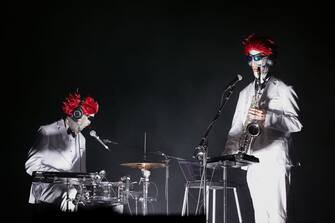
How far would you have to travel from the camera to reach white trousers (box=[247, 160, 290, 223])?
14.2ft

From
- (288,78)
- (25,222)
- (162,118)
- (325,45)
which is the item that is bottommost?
(25,222)

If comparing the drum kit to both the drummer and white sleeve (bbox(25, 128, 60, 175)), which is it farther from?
white sleeve (bbox(25, 128, 60, 175))

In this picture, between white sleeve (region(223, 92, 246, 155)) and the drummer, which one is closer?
white sleeve (region(223, 92, 246, 155))

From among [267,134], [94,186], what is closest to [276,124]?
[267,134]

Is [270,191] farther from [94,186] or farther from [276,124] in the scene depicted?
[94,186]

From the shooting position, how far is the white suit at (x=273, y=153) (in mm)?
4387

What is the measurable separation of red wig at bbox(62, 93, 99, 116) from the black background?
0.24m

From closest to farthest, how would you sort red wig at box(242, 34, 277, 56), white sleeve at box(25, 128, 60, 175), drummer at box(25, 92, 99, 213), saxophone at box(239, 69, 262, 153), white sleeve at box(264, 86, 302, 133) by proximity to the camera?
1. saxophone at box(239, 69, 262, 153)
2. white sleeve at box(264, 86, 302, 133)
3. red wig at box(242, 34, 277, 56)
4. white sleeve at box(25, 128, 60, 175)
5. drummer at box(25, 92, 99, 213)

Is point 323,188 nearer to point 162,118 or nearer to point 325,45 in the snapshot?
point 325,45

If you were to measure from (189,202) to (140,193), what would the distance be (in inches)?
27.1

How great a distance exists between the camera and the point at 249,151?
4.67 m

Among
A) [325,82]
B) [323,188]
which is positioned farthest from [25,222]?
[325,82]

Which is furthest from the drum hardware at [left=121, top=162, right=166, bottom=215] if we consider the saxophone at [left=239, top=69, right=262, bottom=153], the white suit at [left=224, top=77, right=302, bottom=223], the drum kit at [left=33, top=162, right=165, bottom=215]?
the saxophone at [left=239, top=69, right=262, bottom=153]

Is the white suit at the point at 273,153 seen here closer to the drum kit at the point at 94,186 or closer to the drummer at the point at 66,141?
the drum kit at the point at 94,186
